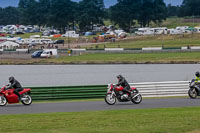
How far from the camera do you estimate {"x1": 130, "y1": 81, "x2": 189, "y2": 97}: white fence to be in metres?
28.4

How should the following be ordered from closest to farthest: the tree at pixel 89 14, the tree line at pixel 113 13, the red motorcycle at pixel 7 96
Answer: the red motorcycle at pixel 7 96
the tree line at pixel 113 13
the tree at pixel 89 14

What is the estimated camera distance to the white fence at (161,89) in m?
28.4

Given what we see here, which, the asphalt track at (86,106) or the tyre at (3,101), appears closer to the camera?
the asphalt track at (86,106)

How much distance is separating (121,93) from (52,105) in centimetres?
370

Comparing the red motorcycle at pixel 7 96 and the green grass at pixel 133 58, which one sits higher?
the red motorcycle at pixel 7 96

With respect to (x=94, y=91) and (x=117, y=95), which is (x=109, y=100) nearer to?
(x=117, y=95)

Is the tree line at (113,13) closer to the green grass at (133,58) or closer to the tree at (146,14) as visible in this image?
the tree at (146,14)

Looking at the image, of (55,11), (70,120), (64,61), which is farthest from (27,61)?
(55,11)

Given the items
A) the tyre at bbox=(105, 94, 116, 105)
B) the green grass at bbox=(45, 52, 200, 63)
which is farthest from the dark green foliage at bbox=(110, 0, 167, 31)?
the tyre at bbox=(105, 94, 116, 105)

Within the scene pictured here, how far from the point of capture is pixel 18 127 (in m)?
17.0

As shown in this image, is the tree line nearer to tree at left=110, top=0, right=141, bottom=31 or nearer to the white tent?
tree at left=110, top=0, right=141, bottom=31

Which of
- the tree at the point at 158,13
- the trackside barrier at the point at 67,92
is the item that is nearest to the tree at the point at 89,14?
the tree at the point at 158,13

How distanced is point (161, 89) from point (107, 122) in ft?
38.0

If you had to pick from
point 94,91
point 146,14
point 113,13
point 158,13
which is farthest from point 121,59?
point 158,13
